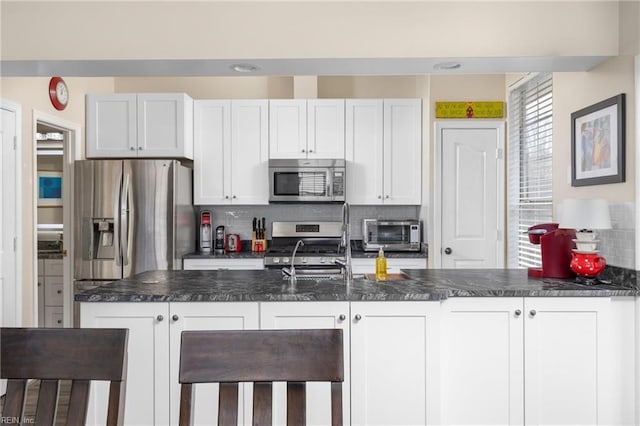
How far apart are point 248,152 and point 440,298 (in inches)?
110

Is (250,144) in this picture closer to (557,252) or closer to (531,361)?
(557,252)

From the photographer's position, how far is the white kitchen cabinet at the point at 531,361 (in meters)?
2.54

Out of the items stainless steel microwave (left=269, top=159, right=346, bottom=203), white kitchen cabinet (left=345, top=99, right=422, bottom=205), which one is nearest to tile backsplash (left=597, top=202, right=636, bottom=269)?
white kitchen cabinet (left=345, top=99, right=422, bottom=205)

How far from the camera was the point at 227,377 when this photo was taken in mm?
1327

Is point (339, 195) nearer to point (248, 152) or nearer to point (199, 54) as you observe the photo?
point (248, 152)

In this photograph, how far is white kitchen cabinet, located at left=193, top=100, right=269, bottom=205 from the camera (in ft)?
15.5

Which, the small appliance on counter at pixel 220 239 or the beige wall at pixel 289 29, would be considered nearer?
the beige wall at pixel 289 29

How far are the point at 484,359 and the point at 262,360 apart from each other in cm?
159

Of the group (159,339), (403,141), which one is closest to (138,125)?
(403,141)

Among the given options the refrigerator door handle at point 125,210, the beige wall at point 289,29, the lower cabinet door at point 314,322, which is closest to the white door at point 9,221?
the refrigerator door handle at point 125,210

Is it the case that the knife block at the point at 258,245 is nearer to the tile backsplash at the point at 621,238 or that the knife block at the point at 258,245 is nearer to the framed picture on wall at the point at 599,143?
the framed picture on wall at the point at 599,143

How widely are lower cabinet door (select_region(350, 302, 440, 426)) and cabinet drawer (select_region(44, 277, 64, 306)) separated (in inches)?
134

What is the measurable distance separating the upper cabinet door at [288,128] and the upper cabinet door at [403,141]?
0.77 m

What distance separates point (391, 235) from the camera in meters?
4.86
